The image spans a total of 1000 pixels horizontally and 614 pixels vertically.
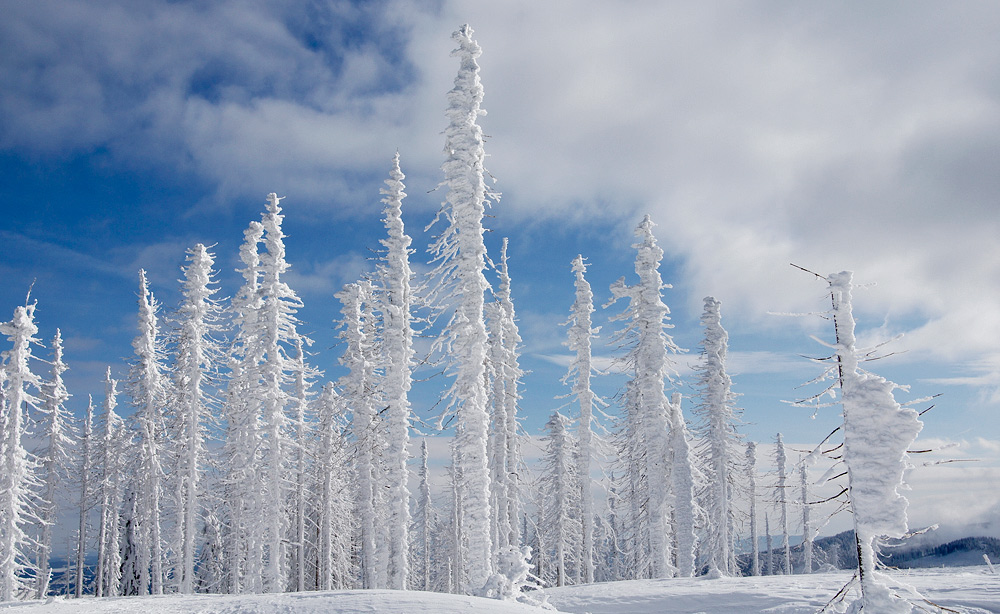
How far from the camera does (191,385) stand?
2811 centimetres

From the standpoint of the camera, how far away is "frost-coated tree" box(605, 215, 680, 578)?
26.4m

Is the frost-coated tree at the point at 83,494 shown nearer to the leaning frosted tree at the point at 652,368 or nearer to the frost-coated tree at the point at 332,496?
the frost-coated tree at the point at 332,496

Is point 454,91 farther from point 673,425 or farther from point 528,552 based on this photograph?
point 673,425

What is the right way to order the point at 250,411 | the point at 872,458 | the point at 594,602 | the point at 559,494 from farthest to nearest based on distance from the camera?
the point at 559,494 < the point at 250,411 < the point at 594,602 < the point at 872,458

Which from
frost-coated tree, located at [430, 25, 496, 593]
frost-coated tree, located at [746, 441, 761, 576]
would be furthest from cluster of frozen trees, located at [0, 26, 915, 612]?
frost-coated tree, located at [746, 441, 761, 576]

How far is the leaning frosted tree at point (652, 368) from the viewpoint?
86.6 feet

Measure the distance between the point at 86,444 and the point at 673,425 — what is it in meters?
40.9

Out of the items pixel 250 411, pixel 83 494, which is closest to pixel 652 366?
pixel 250 411

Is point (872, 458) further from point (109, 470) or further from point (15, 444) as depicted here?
point (109, 470)

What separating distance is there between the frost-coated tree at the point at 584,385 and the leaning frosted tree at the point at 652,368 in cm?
309

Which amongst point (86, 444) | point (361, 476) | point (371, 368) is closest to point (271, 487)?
point (361, 476)

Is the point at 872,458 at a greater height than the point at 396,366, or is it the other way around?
the point at 396,366

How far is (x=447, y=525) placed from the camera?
57531 mm

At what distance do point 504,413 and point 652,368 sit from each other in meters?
9.15
